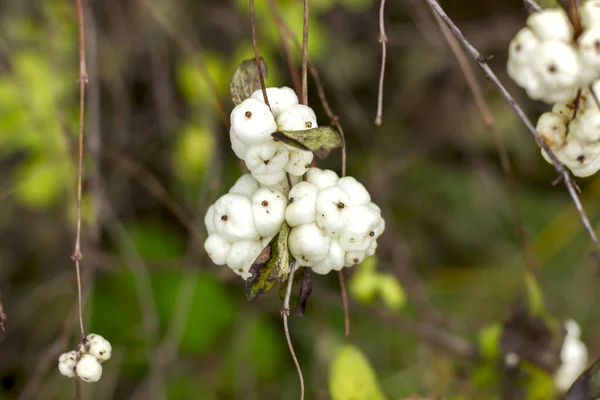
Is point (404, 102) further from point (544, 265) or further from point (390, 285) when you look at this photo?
point (390, 285)

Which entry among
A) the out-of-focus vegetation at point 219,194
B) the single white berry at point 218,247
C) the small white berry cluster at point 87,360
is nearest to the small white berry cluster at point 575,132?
the single white berry at point 218,247

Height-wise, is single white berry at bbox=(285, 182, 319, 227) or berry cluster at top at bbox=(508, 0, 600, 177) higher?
berry cluster at top at bbox=(508, 0, 600, 177)

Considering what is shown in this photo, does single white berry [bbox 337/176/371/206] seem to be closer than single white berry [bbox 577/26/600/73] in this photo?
No

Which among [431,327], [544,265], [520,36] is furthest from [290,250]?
[544,265]

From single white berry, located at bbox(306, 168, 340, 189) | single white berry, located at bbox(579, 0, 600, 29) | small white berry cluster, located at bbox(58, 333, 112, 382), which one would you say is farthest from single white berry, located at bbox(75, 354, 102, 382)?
single white berry, located at bbox(579, 0, 600, 29)

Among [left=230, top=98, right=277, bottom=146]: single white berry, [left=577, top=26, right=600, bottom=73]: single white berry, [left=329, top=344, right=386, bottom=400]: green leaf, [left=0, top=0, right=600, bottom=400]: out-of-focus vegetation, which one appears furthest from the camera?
[left=0, top=0, right=600, bottom=400]: out-of-focus vegetation

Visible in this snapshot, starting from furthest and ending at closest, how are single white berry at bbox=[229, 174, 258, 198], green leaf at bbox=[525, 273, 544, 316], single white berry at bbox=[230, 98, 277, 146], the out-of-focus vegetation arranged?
the out-of-focus vegetation < green leaf at bbox=[525, 273, 544, 316] < single white berry at bbox=[229, 174, 258, 198] < single white berry at bbox=[230, 98, 277, 146]

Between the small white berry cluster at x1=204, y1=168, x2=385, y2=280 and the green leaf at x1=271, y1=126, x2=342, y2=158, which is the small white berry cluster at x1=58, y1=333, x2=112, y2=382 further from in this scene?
the green leaf at x1=271, y1=126, x2=342, y2=158
